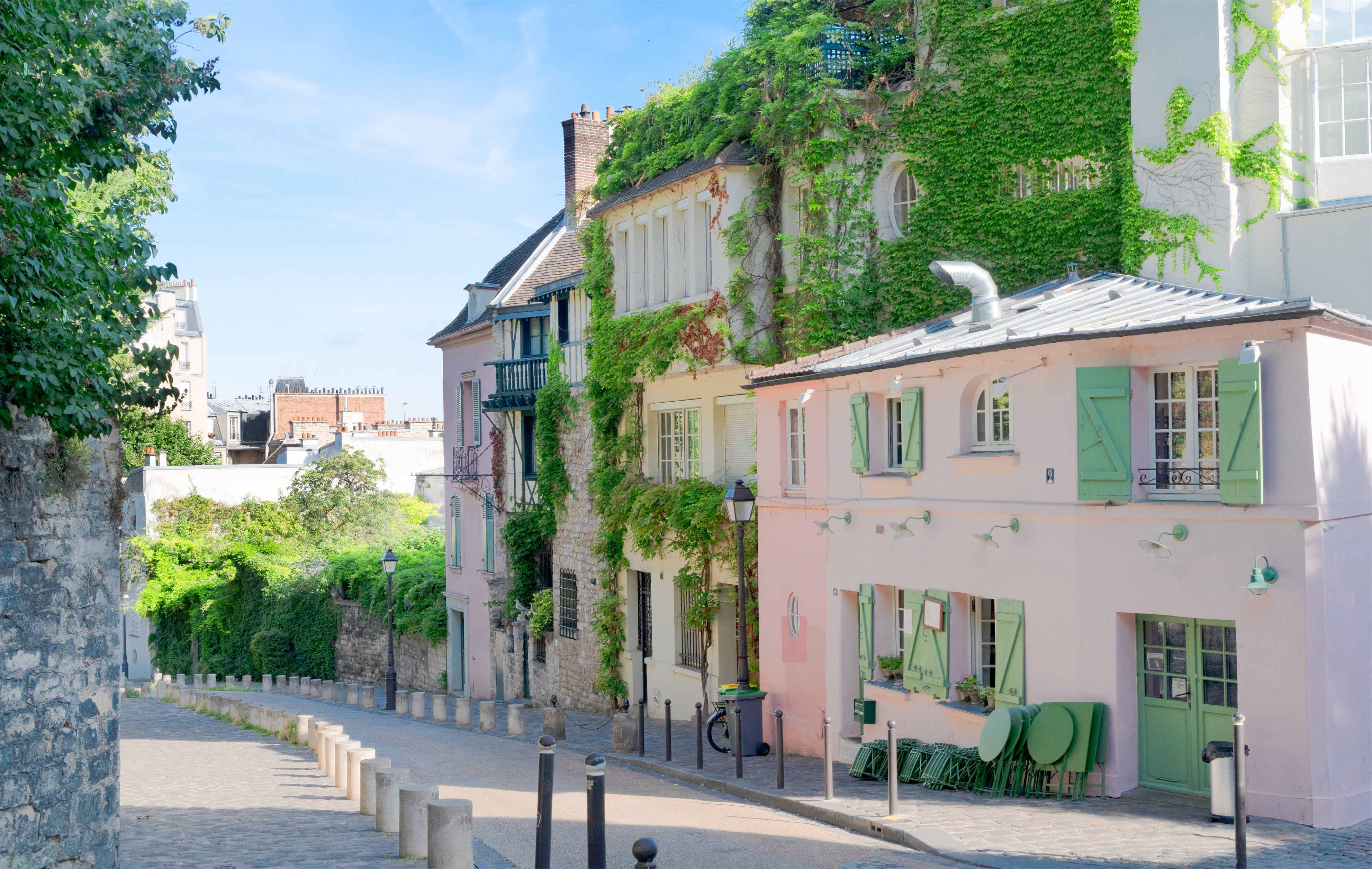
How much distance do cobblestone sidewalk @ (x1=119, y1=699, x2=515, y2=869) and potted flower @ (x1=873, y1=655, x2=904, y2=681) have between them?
6.07 metres

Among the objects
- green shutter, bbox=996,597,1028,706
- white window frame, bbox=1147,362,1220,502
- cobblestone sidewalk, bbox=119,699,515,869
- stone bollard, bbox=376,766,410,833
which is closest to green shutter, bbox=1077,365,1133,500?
white window frame, bbox=1147,362,1220,502

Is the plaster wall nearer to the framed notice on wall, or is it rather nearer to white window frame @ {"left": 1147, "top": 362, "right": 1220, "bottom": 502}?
white window frame @ {"left": 1147, "top": 362, "right": 1220, "bottom": 502}

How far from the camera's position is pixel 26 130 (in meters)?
7.95

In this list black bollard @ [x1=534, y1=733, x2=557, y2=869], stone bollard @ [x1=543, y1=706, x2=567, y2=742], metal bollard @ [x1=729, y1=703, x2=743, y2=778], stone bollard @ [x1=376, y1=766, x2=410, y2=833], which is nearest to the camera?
black bollard @ [x1=534, y1=733, x2=557, y2=869]

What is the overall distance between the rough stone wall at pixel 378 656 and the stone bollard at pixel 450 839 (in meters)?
26.0

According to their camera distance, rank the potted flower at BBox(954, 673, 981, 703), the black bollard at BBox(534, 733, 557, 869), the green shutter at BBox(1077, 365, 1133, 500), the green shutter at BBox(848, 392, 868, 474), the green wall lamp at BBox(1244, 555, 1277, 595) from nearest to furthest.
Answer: the black bollard at BBox(534, 733, 557, 869), the green wall lamp at BBox(1244, 555, 1277, 595), the green shutter at BBox(1077, 365, 1133, 500), the potted flower at BBox(954, 673, 981, 703), the green shutter at BBox(848, 392, 868, 474)

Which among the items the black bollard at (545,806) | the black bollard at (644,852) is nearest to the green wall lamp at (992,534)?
the black bollard at (545,806)

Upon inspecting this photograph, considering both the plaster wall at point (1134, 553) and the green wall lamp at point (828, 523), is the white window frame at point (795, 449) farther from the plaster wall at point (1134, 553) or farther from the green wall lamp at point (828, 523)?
the plaster wall at point (1134, 553)

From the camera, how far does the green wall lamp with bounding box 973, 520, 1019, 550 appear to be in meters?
13.0

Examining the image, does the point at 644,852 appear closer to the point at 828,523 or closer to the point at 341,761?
the point at 341,761

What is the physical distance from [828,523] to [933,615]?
2.52m

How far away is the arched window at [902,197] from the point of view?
19.7 meters

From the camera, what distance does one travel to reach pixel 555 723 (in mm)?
19641

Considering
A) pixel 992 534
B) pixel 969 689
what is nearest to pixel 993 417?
pixel 992 534
